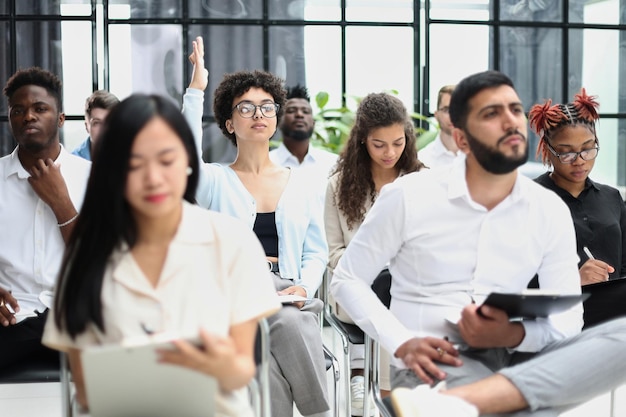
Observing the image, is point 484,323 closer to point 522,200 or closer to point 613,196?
point 522,200

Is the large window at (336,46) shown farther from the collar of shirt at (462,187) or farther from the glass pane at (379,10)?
the collar of shirt at (462,187)

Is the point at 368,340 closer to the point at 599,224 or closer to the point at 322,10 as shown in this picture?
the point at 599,224

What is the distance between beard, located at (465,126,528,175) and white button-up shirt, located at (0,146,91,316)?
4.61 feet

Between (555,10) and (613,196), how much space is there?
346 cm

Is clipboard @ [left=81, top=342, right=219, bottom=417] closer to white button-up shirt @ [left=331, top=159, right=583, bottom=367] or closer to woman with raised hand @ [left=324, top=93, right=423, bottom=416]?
white button-up shirt @ [left=331, top=159, right=583, bottom=367]

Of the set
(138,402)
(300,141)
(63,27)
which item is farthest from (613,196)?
(63,27)

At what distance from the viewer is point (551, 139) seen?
3.34 meters

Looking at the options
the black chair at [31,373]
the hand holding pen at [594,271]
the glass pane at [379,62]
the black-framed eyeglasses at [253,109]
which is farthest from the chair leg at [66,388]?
the glass pane at [379,62]

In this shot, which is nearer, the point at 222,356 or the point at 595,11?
the point at 222,356

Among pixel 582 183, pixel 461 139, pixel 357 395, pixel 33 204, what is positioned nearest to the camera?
pixel 461 139

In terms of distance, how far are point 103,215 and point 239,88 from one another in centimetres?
183

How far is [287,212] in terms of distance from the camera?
11.1ft

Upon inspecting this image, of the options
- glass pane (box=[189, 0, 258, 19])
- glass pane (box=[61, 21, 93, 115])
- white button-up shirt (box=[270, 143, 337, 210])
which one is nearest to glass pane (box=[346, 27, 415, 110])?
glass pane (box=[189, 0, 258, 19])

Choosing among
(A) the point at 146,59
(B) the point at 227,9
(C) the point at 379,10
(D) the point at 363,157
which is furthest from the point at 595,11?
(D) the point at 363,157
